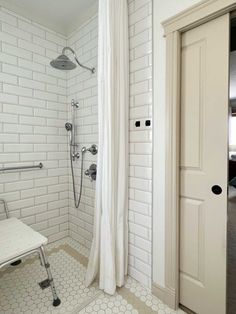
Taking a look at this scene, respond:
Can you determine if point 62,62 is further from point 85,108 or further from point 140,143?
point 140,143

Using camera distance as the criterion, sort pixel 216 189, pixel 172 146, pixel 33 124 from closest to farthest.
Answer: pixel 216 189 → pixel 172 146 → pixel 33 124

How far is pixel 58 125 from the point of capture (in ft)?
7.29

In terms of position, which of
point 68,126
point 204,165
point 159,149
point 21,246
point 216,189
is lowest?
point 21,246

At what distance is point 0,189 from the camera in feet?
5.99

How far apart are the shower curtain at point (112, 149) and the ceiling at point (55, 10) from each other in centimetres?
63

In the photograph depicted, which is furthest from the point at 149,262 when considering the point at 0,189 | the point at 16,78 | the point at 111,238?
the point at 16,78

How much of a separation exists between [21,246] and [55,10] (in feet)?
7.24

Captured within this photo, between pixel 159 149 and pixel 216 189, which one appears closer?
pixel 216 189

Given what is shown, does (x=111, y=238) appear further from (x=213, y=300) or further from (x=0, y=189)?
(x=0, y=189)

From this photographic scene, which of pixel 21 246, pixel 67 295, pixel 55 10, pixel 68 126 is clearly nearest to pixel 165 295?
pixel 67 295

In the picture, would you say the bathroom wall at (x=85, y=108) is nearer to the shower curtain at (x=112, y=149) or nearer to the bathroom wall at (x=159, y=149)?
the shower curtain at (x=112, y=149)

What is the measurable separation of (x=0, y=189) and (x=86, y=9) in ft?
6.54

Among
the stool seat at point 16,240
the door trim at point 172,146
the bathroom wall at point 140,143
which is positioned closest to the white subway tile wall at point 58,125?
the bathroom wall at point 140,143

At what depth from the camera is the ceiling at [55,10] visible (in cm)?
180
